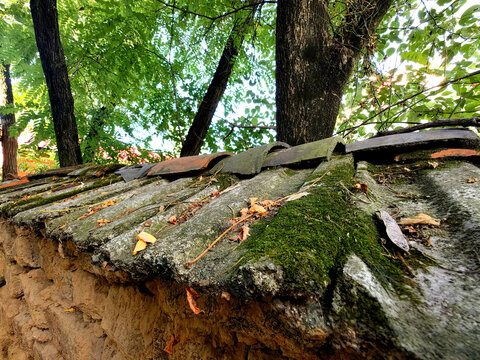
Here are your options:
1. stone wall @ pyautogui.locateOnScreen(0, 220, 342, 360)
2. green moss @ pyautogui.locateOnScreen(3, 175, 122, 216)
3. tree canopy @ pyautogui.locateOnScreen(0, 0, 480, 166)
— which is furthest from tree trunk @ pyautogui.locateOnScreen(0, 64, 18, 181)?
green moss @ pyautogui.locateOnScreen(3, 175, 122, 216)

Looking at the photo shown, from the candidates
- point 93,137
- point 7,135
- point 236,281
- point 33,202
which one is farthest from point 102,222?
point 7,135

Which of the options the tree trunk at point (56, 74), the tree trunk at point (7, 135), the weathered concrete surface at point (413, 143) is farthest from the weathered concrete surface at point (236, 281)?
the tree trunk at point (7, 135)

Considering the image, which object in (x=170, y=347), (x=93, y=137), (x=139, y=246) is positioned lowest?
(x=170, y=347)

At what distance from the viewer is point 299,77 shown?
109 inches

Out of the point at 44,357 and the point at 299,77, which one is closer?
the point at 44,357

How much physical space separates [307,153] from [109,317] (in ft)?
4.89

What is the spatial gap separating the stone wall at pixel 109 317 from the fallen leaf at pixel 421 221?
1.61 ft

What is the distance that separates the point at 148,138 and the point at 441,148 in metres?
6.38

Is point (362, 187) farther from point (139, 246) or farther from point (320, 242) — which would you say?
point (139, 246)

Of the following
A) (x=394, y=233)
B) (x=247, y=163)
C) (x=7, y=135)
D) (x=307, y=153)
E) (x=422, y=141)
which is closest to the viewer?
(x=394, y=233)

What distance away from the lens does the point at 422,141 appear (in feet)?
4.41

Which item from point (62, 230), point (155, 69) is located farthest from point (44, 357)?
point (155, 69)

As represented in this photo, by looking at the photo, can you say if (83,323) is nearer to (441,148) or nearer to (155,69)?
(441,148)

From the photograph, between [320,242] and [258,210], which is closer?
[320,242]
